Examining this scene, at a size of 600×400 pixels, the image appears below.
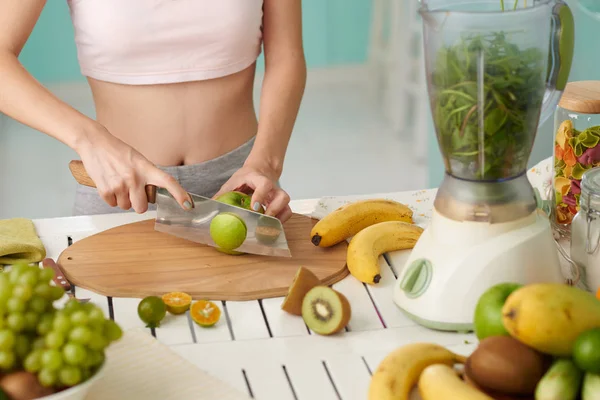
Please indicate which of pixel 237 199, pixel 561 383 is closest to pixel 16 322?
pixel 561 383

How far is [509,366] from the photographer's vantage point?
0.88 meters

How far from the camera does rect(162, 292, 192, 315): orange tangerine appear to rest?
3.89ft

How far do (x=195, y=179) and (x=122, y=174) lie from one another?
0.36 m

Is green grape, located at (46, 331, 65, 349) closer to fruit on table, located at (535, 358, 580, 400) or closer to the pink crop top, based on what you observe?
fruit on table, located at (535, 358, 580, 400)

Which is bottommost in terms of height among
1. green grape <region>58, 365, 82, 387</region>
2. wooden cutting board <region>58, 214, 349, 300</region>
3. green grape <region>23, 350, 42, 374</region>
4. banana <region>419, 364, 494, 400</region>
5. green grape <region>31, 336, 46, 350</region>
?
wooden cutting board <region>58, 214, 349, 300</region>

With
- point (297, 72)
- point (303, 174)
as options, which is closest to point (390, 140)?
point (303, 174)

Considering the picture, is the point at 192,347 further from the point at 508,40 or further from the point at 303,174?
the point at 303,174

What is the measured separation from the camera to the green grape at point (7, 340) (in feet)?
2.69

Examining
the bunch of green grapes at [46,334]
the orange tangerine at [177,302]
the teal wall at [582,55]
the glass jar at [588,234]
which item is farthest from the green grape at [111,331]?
the teal wall at [582,55]

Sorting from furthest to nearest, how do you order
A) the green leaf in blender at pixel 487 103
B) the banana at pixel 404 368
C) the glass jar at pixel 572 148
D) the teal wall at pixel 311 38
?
the teal wall at pixel 311 38
the glass jar at pixel 572 148
the green leaf in blender at pixel 487 103
the banana at pixel 404 368

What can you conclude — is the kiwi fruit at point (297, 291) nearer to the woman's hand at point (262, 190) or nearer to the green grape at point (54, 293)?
the woman's hand at point (262, 190)

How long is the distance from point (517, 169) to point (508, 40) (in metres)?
0.17

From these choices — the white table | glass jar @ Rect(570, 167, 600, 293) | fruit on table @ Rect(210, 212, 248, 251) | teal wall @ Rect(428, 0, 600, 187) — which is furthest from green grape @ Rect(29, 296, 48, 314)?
teal wall @ Rect(428, 0, 600, 187)

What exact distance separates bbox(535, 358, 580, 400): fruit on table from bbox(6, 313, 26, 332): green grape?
514 mm
